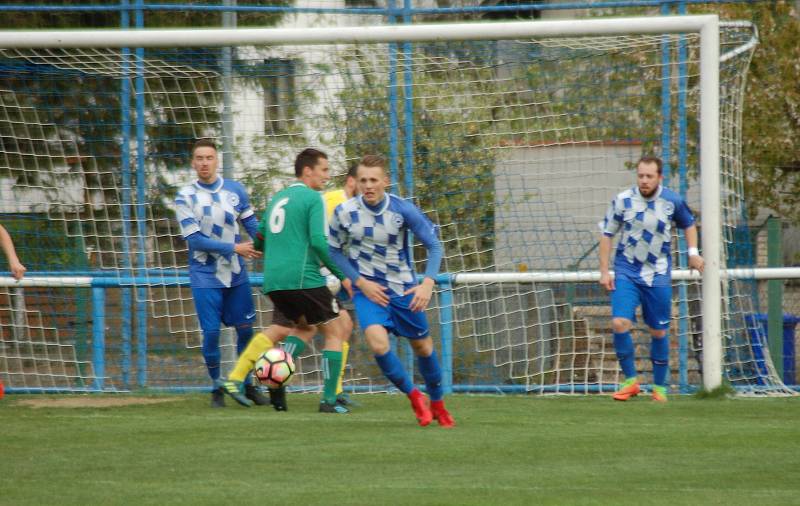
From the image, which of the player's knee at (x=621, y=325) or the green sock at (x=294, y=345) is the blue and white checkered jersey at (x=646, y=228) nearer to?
the player's knee at (x=621, y=325)

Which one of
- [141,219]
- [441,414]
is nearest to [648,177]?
[441,414]

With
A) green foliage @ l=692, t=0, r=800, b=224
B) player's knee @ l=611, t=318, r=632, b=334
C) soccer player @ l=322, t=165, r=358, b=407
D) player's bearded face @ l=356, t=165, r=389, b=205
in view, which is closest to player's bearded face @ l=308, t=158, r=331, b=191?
soccer player @ l=322, t=165, r=358, b=407

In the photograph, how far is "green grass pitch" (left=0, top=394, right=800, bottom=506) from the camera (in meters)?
5.17

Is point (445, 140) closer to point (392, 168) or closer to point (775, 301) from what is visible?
point (392, 168)

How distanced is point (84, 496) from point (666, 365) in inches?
223

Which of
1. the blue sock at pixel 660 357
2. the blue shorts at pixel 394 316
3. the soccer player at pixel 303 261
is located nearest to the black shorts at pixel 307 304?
the soccer player at pixel 303 261

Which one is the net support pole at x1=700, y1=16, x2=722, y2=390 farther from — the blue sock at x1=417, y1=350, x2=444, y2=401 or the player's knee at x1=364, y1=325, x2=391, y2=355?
the player's knee at x1=364, y1=325, x2=391, y2=355

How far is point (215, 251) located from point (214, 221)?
0.31 meters

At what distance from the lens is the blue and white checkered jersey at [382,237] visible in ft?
24.8

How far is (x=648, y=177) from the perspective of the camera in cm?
918

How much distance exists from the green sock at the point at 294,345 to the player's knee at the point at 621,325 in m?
2.45

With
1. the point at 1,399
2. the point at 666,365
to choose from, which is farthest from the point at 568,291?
the point at 1,399

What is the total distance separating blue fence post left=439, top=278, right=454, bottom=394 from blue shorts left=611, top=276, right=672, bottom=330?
176cm

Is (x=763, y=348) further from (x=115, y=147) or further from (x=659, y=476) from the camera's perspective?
(x=115, y=147)
